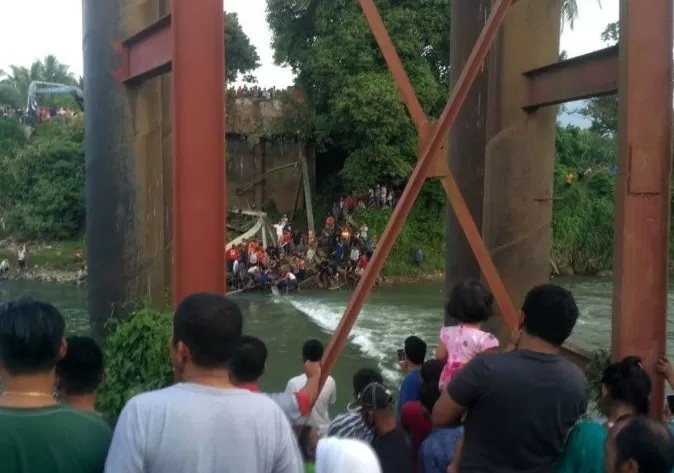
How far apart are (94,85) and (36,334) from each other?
6.01 metres

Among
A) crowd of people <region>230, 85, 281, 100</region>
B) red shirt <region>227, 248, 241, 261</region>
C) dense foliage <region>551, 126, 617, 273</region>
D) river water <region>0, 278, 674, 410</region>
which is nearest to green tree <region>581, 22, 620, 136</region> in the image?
dense foliage <region>551, 126, 617, 273</region>

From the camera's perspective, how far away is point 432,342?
16.0m

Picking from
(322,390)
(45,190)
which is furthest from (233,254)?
(322,390)

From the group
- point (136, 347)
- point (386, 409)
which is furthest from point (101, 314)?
point (386, 409)

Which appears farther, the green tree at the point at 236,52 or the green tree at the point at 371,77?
the green tree at the point at 236,52

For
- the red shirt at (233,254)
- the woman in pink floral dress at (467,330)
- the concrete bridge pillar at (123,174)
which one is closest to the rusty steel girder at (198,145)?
the woman in pink floral dress at (467,330)

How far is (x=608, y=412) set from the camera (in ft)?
10.2

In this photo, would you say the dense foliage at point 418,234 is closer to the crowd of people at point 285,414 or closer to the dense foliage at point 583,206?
the dense foliage at point 583,206

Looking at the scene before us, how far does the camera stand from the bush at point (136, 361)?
15.9ft

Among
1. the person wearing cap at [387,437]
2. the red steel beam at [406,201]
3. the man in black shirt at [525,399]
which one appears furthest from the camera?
the red steel beam at [406,201]

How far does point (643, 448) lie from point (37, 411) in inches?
67.9

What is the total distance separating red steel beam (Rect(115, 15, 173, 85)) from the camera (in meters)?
5.90

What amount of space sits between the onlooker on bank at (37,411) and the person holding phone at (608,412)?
162 cm

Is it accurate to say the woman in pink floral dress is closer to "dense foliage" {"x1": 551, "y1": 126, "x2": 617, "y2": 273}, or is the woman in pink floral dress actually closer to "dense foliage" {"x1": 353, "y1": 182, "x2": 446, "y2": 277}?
"dense foliage" {"x1": 353, "y1": 182, "x2": 446, "y2": 277}
